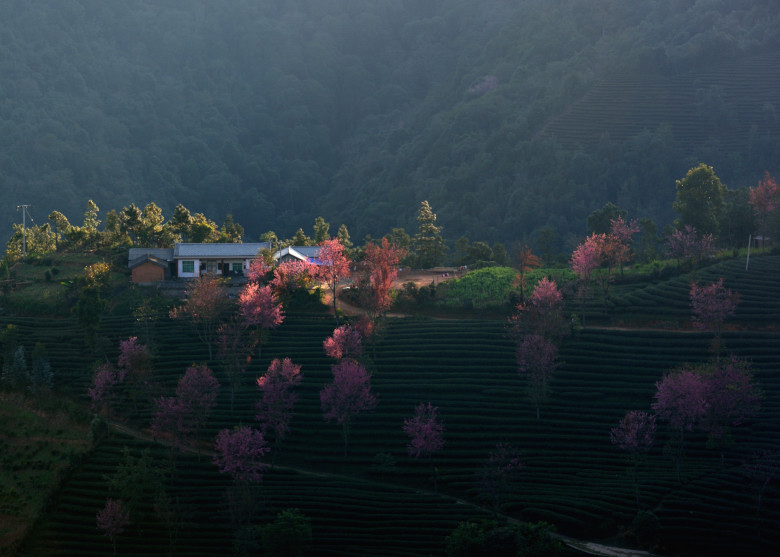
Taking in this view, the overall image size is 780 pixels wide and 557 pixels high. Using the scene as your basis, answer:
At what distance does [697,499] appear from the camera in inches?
1695

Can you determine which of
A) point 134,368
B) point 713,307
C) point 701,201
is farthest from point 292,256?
point 701,201

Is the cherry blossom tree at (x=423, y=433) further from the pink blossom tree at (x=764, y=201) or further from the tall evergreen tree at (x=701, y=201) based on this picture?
the pink blossom tree at (x=764, y=201)

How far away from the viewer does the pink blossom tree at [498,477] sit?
146 feet

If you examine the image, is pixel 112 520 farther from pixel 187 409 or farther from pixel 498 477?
pixel 498 477

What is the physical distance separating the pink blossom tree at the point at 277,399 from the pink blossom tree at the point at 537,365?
14.3m

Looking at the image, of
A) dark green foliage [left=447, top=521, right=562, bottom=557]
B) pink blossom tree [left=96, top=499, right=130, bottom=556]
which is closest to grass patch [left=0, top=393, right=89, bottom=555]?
pink blossom tree [left=96, top=499, right=130, bottom=556]

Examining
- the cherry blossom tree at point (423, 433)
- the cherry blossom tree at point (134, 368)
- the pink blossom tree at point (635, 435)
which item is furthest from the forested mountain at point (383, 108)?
the pink blossom tree at point (635, 435)

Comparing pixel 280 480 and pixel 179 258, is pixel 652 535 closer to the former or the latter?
pixel 280 480

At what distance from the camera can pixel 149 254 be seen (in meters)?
74.6

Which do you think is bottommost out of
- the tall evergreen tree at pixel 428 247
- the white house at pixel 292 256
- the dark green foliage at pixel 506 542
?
the dark green foliage at pixel 506 542

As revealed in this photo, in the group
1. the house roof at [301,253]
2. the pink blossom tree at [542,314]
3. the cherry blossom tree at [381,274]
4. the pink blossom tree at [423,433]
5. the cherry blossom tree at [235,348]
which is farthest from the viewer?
the house roof at [301,253]

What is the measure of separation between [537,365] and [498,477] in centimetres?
1067

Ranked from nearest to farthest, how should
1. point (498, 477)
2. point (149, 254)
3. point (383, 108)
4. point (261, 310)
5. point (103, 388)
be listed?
point (498, 477) < point (103, 388) < point (261, 310) < point (149, 254) < point (383, 108)

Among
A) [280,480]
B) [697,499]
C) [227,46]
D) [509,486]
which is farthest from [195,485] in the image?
[227,46]
